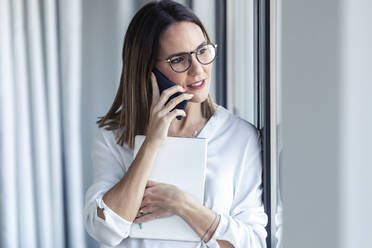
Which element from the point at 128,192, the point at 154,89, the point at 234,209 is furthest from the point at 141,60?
the point at 234,209

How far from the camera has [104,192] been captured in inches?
45.0

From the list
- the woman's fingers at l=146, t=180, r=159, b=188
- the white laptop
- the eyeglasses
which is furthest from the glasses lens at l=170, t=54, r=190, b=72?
the woman's fingers at l=146, t=180, r=159, b=188

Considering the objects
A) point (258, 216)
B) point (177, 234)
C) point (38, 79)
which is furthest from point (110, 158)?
point (38, 79)

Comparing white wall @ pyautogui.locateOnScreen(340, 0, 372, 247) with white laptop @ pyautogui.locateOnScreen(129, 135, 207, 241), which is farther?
white laptop @ pyautogui.locateOnScreen(129, 135, 207, 241)

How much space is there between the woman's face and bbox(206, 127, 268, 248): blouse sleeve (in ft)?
0.70

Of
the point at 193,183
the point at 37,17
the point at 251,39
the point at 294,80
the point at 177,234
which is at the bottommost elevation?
the point at 177,234

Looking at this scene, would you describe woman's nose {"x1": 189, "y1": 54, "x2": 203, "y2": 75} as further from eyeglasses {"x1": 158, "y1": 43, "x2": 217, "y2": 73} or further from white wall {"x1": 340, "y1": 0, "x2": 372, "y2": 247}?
white wall {"x1": 340, "y1": 0, "x2": 372, "y2": 247}

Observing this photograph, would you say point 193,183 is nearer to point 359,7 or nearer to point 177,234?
point 177,234

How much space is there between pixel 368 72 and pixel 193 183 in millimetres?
877

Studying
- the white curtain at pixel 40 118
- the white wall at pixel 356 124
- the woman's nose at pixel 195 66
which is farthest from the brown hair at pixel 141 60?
the white wall at pixel 356 124

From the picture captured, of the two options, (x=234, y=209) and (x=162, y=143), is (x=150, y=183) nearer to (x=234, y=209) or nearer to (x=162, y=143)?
(x=162, y=143)

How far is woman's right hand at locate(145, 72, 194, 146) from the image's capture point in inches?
43.5

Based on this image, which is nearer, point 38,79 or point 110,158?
point 110,158

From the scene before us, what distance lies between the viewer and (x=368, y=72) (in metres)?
0.27
